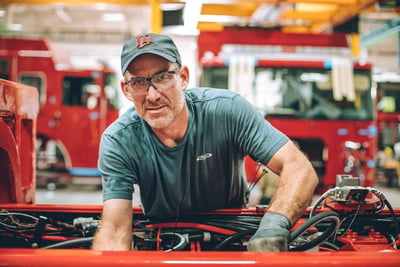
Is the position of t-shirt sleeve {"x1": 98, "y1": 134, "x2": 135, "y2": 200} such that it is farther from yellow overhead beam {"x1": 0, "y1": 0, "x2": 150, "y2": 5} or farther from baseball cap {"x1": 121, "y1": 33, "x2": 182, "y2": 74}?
yellow overhead beam {"x1": 0, "y1": 0, "x2": 150, "y2": 5}

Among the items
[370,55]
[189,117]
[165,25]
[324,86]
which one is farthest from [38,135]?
[370,55]

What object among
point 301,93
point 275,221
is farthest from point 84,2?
point 275,221

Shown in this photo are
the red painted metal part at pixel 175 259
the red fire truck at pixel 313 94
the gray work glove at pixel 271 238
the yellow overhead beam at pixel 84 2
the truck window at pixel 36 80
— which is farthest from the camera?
the truck window at pixel 36 80

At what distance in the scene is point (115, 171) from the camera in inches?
80.0

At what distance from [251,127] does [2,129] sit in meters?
1.44

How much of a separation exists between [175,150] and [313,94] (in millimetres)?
5597

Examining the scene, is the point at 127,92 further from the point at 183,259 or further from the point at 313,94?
the point at 313,94

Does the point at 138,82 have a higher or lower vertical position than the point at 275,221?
higher

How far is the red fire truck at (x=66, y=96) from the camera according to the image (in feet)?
31.4

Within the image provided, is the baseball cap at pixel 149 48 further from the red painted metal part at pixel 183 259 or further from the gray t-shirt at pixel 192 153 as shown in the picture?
the red painted metal part at pixel 183 259

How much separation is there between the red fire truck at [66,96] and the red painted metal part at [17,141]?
679 centimetres

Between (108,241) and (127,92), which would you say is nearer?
(108,241)

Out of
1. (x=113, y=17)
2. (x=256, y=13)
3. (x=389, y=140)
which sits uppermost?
(x=113, y=17)

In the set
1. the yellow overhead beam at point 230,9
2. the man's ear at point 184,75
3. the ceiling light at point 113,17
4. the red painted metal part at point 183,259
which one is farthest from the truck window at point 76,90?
the ceiling light at point 113,17
